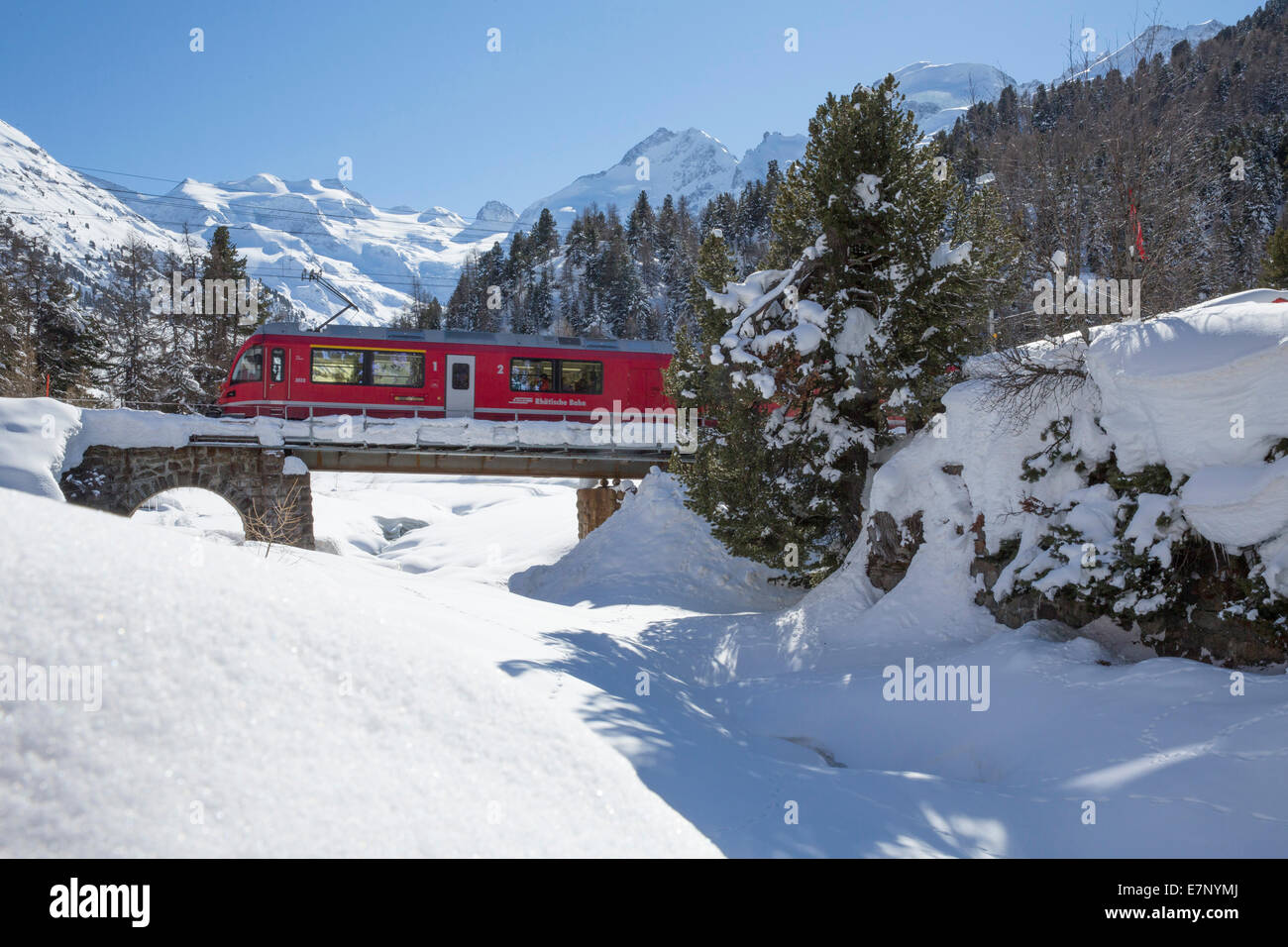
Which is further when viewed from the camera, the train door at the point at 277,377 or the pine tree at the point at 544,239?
the pine tree at the point at 544,239

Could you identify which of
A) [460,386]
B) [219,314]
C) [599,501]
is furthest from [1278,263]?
[219,314]

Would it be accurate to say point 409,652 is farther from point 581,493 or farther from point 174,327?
point 174,327

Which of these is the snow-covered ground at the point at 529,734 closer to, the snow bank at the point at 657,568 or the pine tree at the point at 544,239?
the snow bank at the point at 657,568

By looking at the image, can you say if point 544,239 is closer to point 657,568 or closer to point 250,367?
point 250,367

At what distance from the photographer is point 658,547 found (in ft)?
57.0

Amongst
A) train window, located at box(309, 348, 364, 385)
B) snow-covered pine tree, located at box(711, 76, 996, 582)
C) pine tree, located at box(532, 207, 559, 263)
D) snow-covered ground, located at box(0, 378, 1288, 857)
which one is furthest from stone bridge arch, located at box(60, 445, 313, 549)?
pine tree, located at box(532, 207, 559, 263)

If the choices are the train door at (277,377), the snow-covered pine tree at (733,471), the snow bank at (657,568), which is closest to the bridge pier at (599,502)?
the snow bank at (657,568)

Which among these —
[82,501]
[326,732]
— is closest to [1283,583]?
[326,732]

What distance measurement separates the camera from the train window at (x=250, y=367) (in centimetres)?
1911

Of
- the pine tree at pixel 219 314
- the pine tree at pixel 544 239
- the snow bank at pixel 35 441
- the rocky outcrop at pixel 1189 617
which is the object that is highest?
the pine tree at pixel 544 239

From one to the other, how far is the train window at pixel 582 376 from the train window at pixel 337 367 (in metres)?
5.58

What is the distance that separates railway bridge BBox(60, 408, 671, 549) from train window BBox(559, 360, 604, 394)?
84.1 inches

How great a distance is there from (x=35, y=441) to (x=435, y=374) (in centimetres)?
881
